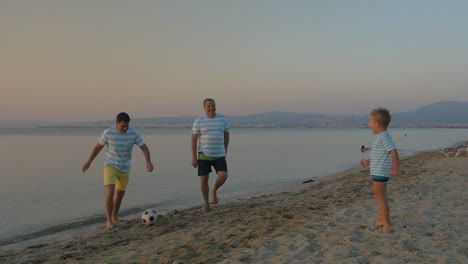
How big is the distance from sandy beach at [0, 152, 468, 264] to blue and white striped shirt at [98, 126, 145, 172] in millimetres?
1215

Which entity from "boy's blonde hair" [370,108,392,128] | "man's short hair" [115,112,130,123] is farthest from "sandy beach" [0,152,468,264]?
"man's short hair" [115,112,130,123]

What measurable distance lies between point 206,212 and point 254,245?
2856 mm

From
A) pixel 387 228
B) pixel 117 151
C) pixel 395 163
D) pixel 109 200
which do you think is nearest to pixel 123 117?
pixel 117 151

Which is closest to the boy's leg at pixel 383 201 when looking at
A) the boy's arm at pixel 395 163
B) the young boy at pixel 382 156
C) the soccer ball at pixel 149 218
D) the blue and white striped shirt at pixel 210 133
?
the young boy at pixel 382 156

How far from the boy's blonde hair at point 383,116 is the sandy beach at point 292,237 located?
4.69 ft

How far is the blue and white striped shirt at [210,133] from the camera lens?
6.17 m

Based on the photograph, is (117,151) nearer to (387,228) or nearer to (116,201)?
(116,201)

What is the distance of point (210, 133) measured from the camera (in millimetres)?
6172

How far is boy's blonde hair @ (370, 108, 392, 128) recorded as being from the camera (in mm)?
4371

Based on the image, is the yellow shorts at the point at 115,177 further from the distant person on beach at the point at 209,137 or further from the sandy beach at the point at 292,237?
the distant person on beach at the point at 209,137

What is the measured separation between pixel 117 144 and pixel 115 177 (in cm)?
59

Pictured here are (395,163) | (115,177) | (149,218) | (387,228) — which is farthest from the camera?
(149,218)

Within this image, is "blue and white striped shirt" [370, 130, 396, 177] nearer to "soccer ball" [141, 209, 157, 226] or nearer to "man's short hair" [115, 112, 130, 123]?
"man's short hair" [115, 112, 130, 123]

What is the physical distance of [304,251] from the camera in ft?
12.7
